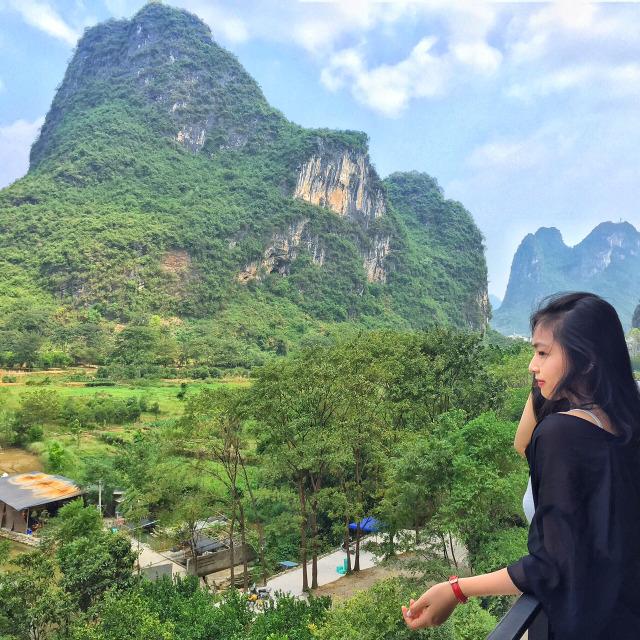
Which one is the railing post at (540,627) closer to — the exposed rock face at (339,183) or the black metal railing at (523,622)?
the black metal railing at (523,622)

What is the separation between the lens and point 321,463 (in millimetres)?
11773

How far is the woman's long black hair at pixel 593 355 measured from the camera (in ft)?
3.43

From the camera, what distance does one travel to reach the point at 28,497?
17453mm

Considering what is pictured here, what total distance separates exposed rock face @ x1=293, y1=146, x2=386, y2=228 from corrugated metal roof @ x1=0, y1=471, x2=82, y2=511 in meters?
65.9

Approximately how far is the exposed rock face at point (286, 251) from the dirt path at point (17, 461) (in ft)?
154

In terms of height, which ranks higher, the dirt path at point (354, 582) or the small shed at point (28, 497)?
the small shed at point (28, 497)

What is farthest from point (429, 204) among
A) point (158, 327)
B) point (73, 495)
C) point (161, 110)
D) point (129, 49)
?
point (73, 495)

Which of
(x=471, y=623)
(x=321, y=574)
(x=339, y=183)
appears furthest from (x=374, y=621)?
(x=339, y=183)

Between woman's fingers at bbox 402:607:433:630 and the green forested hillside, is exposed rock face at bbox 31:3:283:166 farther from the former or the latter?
woman's fingers at bbox 402:607:433:630

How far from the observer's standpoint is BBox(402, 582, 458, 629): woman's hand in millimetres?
1040

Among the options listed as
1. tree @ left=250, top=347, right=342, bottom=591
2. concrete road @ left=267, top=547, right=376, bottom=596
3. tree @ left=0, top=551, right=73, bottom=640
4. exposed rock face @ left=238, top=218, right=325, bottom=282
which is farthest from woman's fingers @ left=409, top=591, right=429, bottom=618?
exposed rock face @ left=238, top=218, right=325, bottom=282

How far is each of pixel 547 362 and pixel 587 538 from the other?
0.36 meters

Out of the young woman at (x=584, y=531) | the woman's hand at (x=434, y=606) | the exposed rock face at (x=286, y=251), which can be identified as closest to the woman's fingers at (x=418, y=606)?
the woman's hand at (x=434, y=606)

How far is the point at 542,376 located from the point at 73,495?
20.1m
